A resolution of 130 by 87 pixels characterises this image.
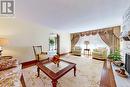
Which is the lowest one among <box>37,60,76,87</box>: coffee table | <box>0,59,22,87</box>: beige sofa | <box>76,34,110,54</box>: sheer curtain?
<box>37,60,76,87</box>: coffee table

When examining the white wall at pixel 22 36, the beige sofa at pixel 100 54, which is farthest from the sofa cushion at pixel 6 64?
the beige sofa at pixel 100 54

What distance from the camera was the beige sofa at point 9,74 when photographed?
5.76ft

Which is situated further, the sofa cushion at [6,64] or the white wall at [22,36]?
the white wall at [22,36]

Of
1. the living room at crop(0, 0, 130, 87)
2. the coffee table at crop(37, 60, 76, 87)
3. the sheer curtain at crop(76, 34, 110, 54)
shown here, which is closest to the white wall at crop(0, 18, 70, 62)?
the living room at crop(0, 0, 130, 87)

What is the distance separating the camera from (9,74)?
2184 mm

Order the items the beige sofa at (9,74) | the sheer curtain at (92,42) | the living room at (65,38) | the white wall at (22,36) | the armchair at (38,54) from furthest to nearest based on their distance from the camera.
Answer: the sheer curtain at (92,42) → the armchair at (38,54) → the white wall at (22,36) → the living room at (65,38) → the beige sofa at (9,74)

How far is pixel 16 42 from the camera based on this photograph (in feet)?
14.7

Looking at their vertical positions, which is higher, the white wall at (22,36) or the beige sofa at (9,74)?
the white wall at (22,36)

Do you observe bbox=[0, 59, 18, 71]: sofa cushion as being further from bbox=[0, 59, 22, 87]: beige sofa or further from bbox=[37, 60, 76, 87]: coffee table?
bbox=[37, 60, 76, 87]: coffee table

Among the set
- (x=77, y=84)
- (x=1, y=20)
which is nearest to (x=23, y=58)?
(x=1, y=20)

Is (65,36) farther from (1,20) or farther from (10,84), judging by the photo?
(10,84)

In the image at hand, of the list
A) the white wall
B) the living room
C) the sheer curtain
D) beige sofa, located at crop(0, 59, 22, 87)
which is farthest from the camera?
the sheer curtain

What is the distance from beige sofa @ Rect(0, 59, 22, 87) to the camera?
1756 millimetres

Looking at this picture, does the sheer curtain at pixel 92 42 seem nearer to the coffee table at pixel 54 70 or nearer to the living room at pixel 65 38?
the living room at pixel 65 38
